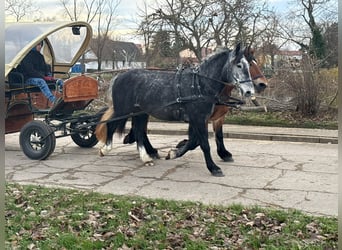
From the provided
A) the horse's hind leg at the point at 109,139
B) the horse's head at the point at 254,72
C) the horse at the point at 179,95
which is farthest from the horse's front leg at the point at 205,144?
the horse's hind leg at the point at 109,139

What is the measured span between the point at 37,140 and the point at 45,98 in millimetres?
1122

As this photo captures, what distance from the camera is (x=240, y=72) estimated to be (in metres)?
6.75

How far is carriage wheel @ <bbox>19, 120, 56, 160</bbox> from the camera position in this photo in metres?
8.13

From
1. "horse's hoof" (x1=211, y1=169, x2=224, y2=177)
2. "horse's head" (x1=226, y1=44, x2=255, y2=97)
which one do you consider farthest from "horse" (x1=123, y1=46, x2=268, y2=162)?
"horse's hoof" (x1=211, y1=169, x2=224, y2=177)

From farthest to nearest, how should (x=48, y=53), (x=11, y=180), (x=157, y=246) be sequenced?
(x=48, y=53), (x=11, y=180), (x=157, y=246)

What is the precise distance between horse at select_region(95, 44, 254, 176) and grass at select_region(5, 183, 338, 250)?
1.94 m

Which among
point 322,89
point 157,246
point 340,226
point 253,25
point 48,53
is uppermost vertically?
point 253,25

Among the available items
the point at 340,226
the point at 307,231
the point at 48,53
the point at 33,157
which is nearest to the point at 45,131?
the point at 33,157

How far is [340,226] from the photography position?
197 cm

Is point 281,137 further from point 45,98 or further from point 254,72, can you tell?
point 45,98

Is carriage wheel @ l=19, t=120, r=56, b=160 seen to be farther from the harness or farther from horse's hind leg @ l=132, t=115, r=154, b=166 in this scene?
the harness

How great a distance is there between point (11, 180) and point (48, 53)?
3868 mm

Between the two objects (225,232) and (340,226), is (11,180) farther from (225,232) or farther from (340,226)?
(340,226)

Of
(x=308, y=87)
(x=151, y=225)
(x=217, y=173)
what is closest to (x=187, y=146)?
(x=217, y=173)
